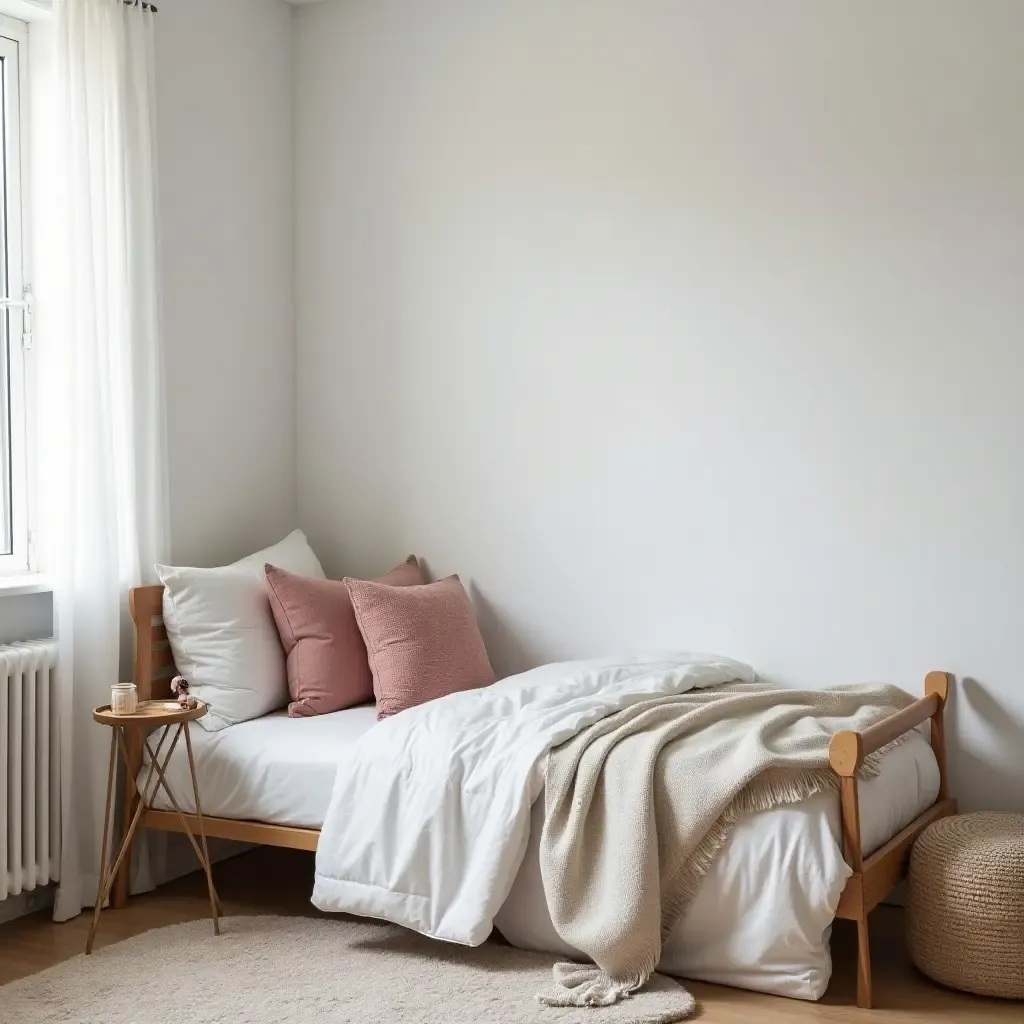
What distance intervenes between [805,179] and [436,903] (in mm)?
2206

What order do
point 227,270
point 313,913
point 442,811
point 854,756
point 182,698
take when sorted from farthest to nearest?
point 227,270 < point 313,913 < point 182,698 < point 442,811 < point 854,756

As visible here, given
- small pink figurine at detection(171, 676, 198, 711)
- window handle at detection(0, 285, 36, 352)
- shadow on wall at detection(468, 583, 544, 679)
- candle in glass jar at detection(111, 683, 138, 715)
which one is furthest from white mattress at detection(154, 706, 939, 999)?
window handle at detection(0, 285, 36, 352)

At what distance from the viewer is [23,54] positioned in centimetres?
333

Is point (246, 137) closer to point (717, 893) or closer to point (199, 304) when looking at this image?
point (199, 304)

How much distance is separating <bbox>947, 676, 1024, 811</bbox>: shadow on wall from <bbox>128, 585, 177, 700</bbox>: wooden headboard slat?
2.19 metres

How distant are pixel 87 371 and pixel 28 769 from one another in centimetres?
105

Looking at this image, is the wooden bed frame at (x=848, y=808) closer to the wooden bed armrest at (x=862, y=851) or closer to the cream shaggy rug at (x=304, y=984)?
the wooden bed armrest at (x=862, y=851)

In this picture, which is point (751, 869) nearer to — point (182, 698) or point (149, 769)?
point (182, 698)

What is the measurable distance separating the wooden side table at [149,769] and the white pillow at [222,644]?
10cm

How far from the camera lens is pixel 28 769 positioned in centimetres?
313

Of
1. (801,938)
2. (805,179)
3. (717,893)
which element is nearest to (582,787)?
(717,893)

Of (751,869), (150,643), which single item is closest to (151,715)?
(150,643)

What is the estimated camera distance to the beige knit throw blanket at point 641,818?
264cm

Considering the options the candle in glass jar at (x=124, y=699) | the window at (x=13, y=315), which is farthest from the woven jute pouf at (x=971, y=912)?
the window at (x=13, y=315)
